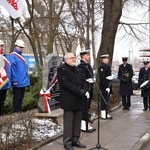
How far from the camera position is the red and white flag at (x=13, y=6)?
6.61 m

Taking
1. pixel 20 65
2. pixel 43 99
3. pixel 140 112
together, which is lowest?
pixel 140 112

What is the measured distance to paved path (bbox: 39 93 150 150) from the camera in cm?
681

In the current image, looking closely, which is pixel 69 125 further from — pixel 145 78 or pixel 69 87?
pixel 145 78

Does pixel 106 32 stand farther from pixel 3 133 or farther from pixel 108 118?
pixel 3 133

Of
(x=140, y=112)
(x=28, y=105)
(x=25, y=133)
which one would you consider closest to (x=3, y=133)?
(x=25, y=133)

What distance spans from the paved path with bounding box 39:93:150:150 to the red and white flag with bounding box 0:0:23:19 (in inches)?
108

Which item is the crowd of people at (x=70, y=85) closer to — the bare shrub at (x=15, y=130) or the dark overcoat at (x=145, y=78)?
the dark overcoat at (x=145, y=78)

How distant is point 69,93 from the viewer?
243 inches

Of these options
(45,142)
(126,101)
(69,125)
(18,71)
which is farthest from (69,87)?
(126,101)

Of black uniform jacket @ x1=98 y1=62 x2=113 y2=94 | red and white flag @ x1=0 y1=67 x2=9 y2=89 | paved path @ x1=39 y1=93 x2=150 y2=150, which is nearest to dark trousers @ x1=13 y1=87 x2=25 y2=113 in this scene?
red and white flag @ x1=0 y1=67 x2=9 y2=89

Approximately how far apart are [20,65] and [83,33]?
65.8ft

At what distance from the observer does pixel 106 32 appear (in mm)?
13469

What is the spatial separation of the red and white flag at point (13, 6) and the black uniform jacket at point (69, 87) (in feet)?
5.16

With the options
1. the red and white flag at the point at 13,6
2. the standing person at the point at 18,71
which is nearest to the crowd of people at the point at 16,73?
the standing person at the point at 18,71
